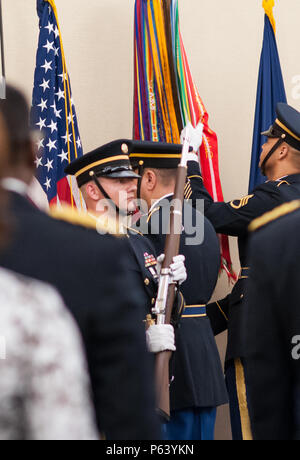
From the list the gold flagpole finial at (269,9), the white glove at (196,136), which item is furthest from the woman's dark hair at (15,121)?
the gold flagpole finial at (269,9)

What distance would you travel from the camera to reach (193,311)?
278 cm

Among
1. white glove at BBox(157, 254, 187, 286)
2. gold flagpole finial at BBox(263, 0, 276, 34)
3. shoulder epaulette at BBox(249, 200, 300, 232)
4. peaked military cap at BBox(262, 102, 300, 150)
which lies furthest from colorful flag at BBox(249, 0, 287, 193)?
shoulder epaulette at BBox(249, 200, 300, 232)

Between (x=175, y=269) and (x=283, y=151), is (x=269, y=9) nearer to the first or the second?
(x=283, y=151)

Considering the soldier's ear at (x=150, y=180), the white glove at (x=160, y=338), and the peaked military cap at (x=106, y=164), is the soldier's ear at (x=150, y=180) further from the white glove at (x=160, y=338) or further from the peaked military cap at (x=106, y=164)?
the white glove at (x=160, y=338)

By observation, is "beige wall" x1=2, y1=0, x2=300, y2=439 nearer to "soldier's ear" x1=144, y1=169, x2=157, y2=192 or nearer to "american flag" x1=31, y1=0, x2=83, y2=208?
"american flag" x1=31, y1=0, x2=83, y2=208

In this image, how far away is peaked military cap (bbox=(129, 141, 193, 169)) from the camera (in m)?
2.99

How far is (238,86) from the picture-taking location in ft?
14.4

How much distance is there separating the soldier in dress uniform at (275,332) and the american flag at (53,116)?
2.21 m

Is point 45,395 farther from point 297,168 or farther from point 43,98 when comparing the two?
point 43,98

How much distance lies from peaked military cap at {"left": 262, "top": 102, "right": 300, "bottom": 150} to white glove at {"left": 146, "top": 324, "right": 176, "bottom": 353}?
1.27 meters

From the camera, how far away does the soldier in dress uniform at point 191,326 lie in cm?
262

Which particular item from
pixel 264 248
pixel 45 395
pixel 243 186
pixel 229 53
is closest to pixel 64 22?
pixel 229 53
